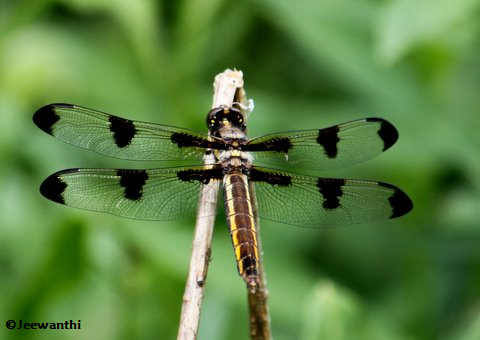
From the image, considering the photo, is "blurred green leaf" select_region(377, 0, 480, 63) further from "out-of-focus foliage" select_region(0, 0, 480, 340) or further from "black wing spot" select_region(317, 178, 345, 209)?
"black wing spot" select_region(317, 178, 345, 209)

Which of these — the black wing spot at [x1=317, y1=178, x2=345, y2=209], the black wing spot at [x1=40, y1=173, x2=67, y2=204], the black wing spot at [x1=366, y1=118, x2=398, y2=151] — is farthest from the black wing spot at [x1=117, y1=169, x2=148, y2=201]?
the black wing spot at [x1=366, y1=118, x2=398, y2=151]

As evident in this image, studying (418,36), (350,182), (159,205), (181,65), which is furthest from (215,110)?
(181,65)

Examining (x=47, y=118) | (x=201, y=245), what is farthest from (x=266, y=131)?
(x=201, y=245)

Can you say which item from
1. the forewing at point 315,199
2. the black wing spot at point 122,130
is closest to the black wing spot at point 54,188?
the black wing spot at point 122,130

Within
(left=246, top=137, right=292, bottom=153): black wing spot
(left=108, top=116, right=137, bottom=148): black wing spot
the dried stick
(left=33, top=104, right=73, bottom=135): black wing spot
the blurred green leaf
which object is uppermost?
the blurred green leaf

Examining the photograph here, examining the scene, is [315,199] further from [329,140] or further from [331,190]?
[329,140]

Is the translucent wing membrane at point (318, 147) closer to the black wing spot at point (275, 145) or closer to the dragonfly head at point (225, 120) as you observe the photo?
the black wing spot at point (275, 145)

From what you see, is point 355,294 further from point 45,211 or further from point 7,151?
point 7,151
